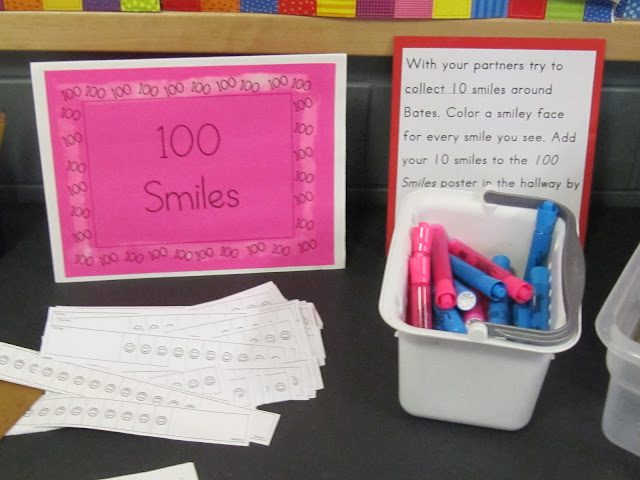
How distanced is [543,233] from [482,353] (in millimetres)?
186

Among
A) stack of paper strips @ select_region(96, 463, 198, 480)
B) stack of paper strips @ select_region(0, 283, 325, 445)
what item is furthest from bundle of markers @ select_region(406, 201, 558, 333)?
stack of paper strips @ select_region(96, 463, 198, 480)

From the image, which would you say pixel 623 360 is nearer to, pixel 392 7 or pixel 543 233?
pixel 543 233

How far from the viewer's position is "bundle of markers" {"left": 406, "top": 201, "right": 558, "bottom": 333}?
0.71 m

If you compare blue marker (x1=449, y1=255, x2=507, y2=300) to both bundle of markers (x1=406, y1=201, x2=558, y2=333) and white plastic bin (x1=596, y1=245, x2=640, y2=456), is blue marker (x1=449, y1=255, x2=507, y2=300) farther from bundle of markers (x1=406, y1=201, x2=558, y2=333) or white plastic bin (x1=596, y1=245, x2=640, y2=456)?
white plastic bin (x1=596, y1=245, x2=640, y2=456)

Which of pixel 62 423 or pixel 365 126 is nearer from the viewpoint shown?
pixel 62 423

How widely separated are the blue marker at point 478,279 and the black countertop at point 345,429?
94mm

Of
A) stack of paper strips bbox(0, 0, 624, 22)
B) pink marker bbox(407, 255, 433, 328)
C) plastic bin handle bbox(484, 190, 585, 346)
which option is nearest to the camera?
plastic bin handle bbox(484, 190, 585, 346)

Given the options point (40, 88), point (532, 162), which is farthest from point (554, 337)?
point (40, 88)

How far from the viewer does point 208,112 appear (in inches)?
32.1

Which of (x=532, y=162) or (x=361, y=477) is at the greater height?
(x=532, y=162)

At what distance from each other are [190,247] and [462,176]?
31 cm

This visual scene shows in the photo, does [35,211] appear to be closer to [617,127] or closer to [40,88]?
[40,88]

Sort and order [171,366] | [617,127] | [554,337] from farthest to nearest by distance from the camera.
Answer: [617,127]
[171,366]
[554,337]

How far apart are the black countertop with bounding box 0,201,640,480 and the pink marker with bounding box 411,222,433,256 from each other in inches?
3.9
